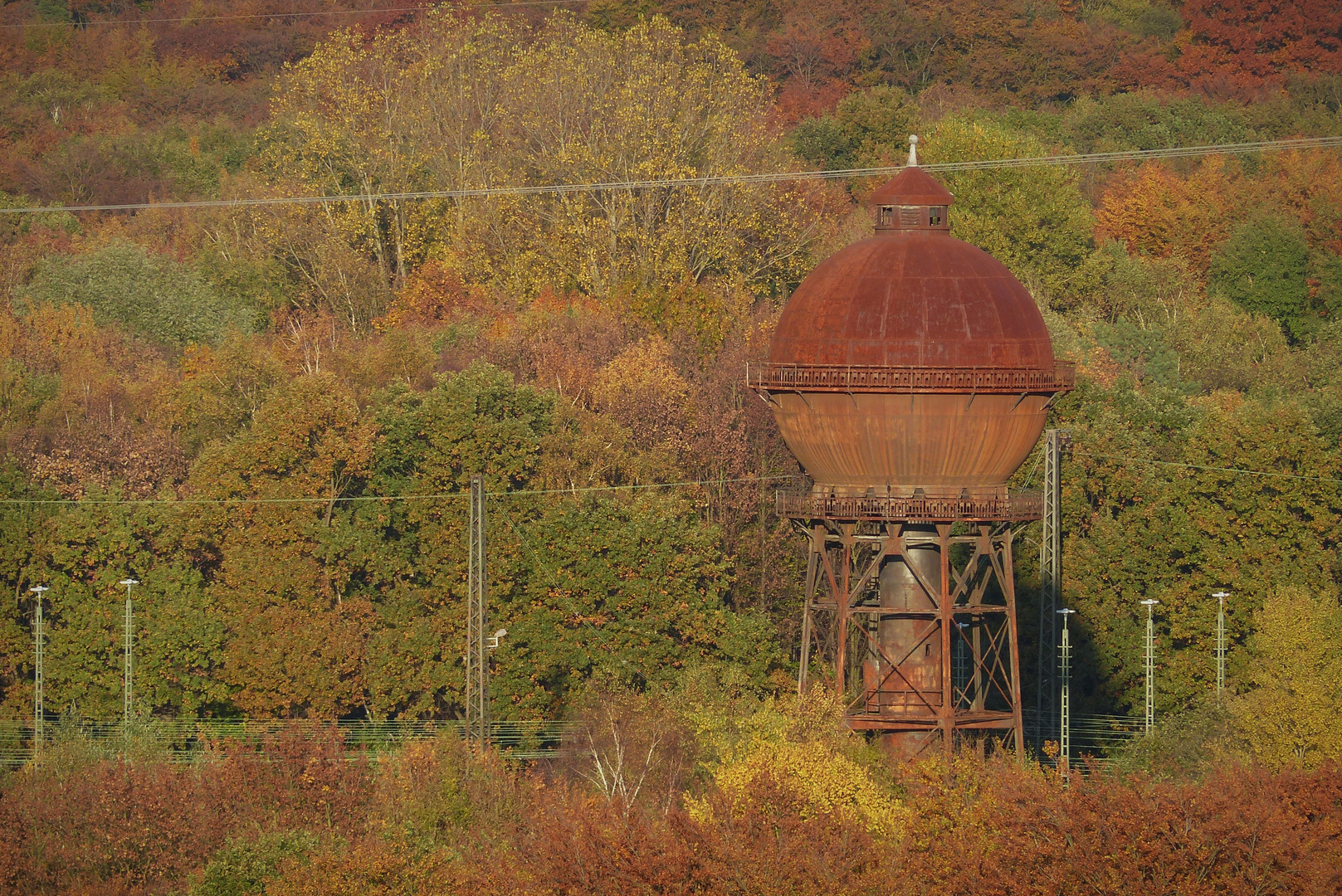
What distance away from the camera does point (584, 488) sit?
61656 mm

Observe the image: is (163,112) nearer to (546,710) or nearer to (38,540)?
(38,540)

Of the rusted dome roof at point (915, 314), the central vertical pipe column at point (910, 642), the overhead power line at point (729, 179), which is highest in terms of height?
the overhead power line at point (729, 179)

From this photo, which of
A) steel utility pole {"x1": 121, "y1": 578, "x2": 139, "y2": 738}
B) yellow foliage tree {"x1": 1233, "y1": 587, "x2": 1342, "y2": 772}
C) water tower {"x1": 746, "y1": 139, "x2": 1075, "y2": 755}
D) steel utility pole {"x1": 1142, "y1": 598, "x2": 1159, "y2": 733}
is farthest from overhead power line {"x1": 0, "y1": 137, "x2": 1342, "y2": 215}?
steel utility pole {"x1": 121, "y1": 578, "x2": 139, "y2": 738}

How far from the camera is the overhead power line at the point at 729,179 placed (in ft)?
257

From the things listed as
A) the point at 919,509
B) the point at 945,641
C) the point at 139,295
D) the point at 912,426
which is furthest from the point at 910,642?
the point at 139,295

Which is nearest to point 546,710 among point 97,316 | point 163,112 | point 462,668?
point 462,668

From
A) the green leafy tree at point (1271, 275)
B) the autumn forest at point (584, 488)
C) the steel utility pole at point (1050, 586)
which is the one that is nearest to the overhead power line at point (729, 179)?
the autumn forest at point (584, 488)

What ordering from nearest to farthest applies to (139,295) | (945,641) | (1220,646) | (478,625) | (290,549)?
(945,641), (478,625), (1220,646), (290,549), (139,295)

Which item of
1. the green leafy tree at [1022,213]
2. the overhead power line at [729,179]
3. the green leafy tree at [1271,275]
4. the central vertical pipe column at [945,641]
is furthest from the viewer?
the green leafy tree at [1271,275]

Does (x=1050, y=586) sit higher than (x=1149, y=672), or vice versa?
(x=1050, y=586)

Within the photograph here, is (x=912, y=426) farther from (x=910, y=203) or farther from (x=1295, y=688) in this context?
(x=1295, y=688)

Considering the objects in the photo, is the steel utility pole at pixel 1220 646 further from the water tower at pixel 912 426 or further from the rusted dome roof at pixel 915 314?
the rusted dome roof at pixel 915 314

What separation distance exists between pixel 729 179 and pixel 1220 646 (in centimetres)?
2815

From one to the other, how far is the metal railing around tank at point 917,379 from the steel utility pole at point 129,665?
19.5 meters
